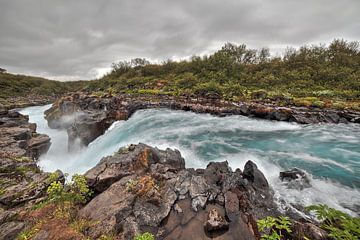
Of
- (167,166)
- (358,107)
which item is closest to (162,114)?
(167,166)

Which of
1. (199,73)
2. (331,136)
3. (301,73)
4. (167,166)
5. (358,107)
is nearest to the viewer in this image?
(167,166)

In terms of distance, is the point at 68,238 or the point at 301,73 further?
the point at 301,73

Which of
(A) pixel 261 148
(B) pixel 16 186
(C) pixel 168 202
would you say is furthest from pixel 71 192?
(A) pixel 261 148

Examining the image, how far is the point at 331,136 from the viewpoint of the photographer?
524 inches

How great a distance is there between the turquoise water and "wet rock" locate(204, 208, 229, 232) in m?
2.73

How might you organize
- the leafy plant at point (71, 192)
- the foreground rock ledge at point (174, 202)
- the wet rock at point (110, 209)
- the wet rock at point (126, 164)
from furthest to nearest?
the wet rock at point (126, 164) < the leafy plant at point (71, 192) < the foreground rock ledge at point (174, 202) < the wet rock at point (110, 209)

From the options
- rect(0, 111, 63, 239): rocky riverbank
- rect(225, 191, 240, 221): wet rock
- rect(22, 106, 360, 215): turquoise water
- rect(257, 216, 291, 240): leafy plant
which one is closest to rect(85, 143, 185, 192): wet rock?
rect(0, 111, 63, 239): rocky riverbank

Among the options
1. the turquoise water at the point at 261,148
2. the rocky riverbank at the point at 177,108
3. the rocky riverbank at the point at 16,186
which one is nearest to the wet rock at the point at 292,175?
the turquoise water at the point at 261,148

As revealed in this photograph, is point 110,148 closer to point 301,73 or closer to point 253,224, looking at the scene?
point 253,224

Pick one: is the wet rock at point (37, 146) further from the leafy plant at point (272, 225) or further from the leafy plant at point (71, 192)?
the leafy plant at point (272, 225)

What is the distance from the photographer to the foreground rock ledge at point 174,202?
4488mm

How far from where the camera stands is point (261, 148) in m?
11.4

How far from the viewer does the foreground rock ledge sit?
4488 mm

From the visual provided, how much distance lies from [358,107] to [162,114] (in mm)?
21262
